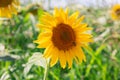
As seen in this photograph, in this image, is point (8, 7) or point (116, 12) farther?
point (116, 12)

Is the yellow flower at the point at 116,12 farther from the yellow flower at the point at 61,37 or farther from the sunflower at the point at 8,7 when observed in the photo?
the yellow flower at the point at 61,37

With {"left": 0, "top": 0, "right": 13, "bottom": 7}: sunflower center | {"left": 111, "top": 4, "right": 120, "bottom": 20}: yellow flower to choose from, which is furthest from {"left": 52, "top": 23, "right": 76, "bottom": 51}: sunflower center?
{"left": 111, "top": 4, "right": 120, "bottom": 20}: yellow flower

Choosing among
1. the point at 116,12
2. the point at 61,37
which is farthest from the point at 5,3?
the point at 116,12

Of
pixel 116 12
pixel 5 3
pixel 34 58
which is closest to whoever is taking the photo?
pixel 34 58

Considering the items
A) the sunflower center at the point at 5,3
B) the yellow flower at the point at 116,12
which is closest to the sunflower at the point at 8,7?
the sunflower center at the point at 5,3

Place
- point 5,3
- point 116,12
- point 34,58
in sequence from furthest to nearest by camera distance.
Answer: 1. point 116,12
2. point 5,3
3. point 34,58

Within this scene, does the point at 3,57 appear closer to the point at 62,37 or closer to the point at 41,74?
the point at 62,37

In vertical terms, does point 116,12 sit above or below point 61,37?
below

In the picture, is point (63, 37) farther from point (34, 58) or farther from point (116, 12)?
point (116, 12)

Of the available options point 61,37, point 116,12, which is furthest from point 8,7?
point 116,12

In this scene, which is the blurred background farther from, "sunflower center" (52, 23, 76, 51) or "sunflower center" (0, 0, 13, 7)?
"sunflower center" (0, 0, 13, 7)
